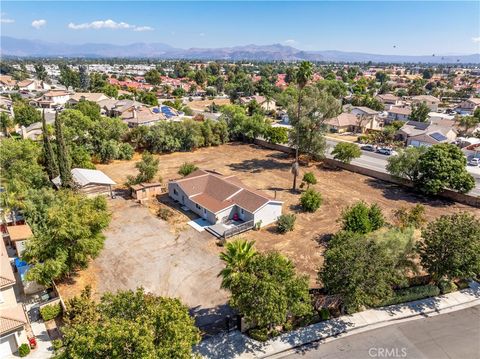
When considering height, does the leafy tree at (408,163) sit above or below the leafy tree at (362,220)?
above

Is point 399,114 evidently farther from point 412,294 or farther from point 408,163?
point 412,294

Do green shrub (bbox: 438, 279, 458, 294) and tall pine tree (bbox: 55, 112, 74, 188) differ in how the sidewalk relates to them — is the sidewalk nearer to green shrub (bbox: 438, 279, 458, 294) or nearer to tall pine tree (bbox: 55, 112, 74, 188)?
green shrub (bbox: 438, 279, 458, 294)

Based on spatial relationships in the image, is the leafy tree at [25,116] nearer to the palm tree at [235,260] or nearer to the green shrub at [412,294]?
the palm tree at [235,260]

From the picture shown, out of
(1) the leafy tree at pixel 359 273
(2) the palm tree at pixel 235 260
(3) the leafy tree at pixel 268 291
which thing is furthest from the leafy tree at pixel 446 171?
(2) the palm tree at pixel 235 260

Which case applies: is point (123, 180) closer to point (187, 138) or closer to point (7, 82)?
point (187, 138)

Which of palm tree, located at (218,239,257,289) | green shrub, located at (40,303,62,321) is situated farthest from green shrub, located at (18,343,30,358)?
palm tree, located at (218,239,257,289)

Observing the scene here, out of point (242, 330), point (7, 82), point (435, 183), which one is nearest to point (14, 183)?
point (242, 330)

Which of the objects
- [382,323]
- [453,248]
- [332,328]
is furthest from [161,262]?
[453,248]
